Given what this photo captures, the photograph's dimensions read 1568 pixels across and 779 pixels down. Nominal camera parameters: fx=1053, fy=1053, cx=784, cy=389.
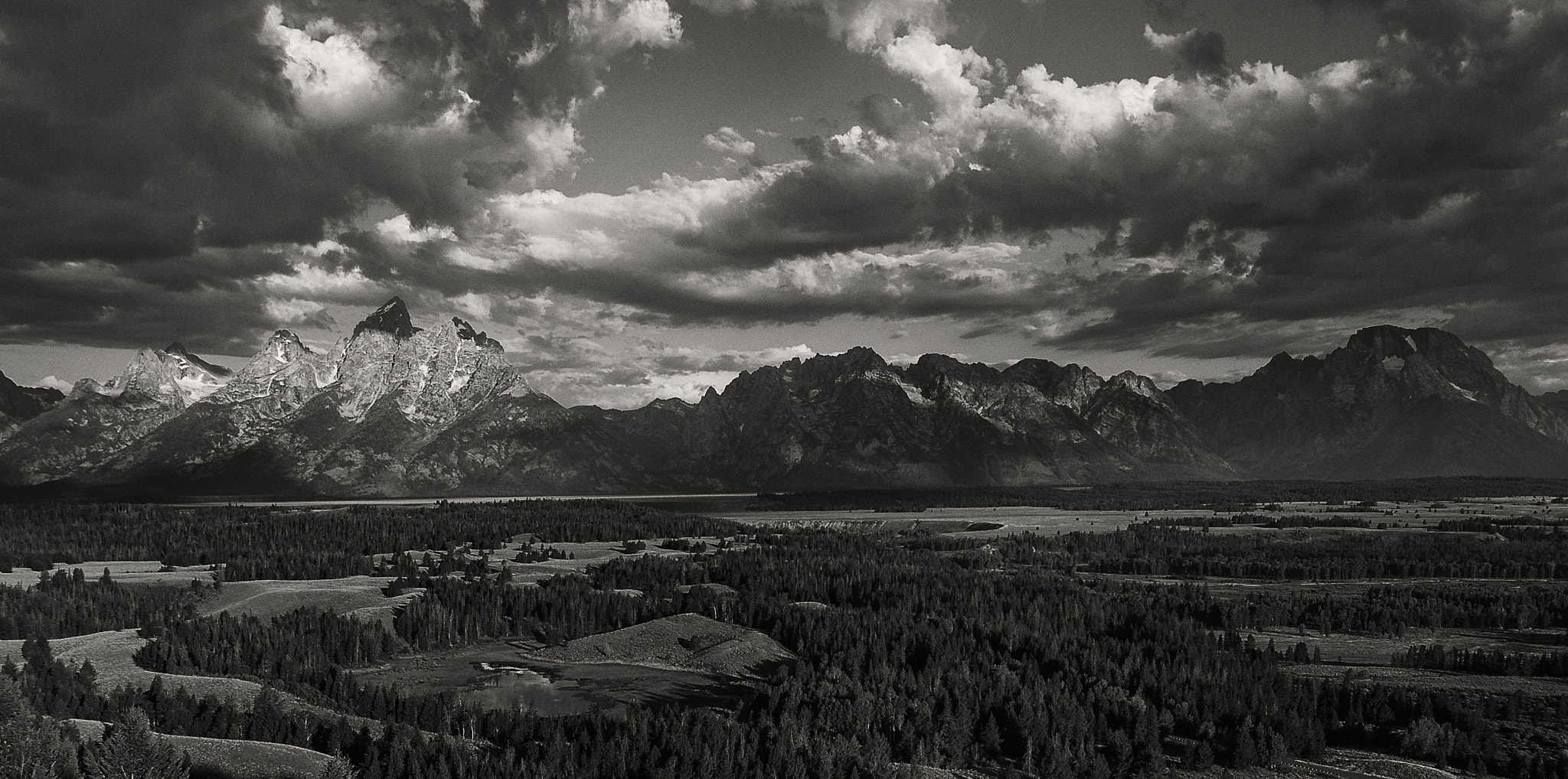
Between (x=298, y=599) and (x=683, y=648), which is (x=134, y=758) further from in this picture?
(x=298, y=599)

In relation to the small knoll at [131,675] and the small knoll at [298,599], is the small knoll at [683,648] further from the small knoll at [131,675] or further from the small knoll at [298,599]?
the small knoll at [131,675]

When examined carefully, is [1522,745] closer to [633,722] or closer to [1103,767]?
[1103,767]

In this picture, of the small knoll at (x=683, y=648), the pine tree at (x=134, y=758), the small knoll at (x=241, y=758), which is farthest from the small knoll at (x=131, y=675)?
the small knoll at (x=683, y=648)

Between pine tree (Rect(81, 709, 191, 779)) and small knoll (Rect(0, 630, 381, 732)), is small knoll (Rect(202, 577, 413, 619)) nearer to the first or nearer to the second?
small knoll (Rect(0, 630, 381, 732))

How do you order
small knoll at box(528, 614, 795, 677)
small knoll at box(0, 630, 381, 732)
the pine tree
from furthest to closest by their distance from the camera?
small knoll at box(528, 614, 795, 677) → small knoll at box(0, 630, 381, 732) → the pine tree

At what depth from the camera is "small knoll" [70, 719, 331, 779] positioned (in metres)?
66.4

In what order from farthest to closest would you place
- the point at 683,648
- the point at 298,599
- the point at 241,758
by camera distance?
the point at 298,599
the point at 683,648
the point at 241,758

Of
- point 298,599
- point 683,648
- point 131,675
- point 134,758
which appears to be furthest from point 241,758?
point 298,599

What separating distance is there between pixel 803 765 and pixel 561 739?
17.4 m

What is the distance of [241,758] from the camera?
6856cm

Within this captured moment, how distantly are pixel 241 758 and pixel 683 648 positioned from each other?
210 feet

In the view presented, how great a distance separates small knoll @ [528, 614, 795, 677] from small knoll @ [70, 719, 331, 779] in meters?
55.0

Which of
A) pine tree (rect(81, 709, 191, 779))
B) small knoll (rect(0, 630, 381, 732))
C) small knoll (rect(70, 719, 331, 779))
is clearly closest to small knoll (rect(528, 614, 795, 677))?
small knoll (rect(0, 630, 381, 732))

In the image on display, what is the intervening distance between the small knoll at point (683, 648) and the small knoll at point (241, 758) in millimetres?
55019
